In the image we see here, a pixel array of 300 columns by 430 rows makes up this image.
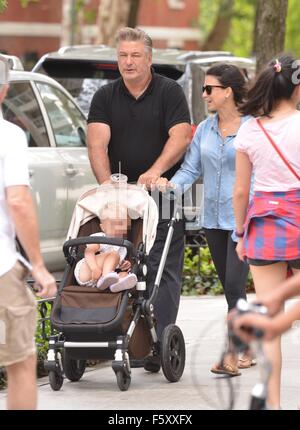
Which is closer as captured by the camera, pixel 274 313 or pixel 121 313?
pixel 274 313

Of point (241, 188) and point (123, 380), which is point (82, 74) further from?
point (241, 188)

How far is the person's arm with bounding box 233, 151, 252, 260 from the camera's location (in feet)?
21.9

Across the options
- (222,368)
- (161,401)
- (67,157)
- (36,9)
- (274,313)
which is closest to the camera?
(274,313)

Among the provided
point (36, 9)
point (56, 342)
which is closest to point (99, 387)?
point (56, 342)

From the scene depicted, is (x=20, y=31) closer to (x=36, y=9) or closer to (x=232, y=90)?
(x=36, y=9)

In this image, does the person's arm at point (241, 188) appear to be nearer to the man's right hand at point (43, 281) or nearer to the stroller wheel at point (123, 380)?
the stroller wheel at point (123, 380)

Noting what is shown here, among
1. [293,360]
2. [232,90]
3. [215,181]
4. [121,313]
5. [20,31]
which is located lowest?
[20,31]

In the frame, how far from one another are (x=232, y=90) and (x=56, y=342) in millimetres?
2002

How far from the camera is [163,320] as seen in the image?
8305 mm

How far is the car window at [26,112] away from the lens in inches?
445

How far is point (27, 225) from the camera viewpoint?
5535 mm

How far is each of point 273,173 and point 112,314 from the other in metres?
1.43

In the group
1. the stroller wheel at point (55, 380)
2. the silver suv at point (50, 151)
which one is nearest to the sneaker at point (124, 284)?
the stroller wheel at point (55, 380)

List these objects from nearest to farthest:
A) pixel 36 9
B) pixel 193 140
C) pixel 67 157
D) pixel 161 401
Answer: pixel 161 401 < pixel 193 140 < pixel 67 157 < pixel 36 9
